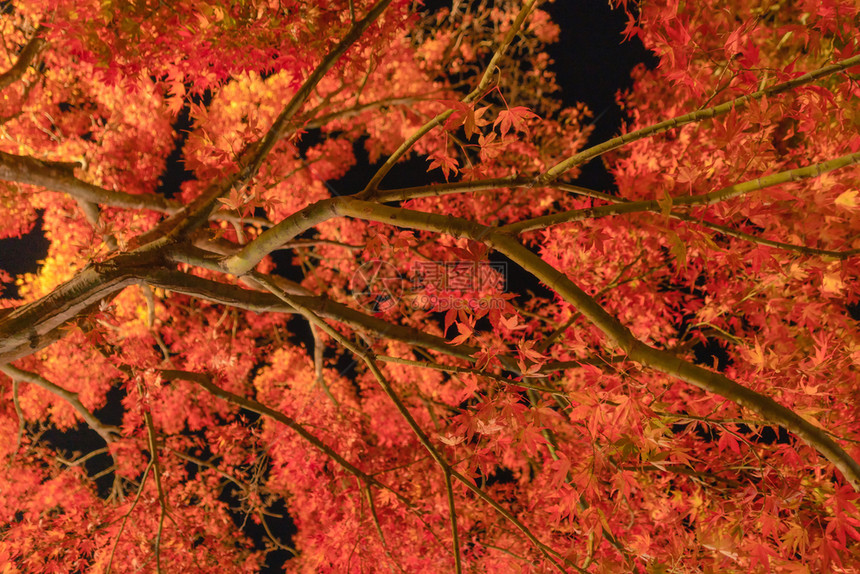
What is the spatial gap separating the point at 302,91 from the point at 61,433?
452 inches

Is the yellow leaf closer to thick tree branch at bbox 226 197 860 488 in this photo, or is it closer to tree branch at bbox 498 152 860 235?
tree branch at bbox 498 152 860 235

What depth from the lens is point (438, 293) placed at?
3467 millimetres

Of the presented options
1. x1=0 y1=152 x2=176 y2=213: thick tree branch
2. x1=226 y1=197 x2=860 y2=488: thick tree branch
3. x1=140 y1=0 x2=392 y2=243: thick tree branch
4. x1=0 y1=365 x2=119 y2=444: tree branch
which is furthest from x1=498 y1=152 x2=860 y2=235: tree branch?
x1=0 y1=365 x2=119 y2=444: tree branch

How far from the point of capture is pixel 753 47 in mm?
2365

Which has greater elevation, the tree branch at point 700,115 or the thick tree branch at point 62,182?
the tree branch at point 700,115

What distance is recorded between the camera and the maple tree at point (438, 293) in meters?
2.12

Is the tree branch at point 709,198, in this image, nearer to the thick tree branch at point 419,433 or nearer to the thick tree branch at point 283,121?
the thick tree branch at point 419,433

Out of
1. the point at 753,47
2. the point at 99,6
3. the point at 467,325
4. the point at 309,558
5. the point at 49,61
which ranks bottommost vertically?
the point at 309,558

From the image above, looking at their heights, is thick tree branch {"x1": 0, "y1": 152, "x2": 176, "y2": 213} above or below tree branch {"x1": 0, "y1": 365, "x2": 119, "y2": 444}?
above

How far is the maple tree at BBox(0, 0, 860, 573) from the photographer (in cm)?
212

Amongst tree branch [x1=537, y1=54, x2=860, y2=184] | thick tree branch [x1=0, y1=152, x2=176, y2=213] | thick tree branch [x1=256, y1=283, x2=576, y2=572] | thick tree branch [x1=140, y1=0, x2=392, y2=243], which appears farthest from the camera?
thick tree branch [x1=0, y1=152, x2=176, y2=213]

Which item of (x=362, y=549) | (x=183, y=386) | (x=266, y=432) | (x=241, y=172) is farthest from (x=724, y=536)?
(x=183, y=386)

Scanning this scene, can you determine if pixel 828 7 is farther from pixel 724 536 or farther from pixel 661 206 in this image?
pixel 724 536

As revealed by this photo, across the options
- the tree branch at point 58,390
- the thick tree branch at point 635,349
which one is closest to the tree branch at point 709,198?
the thick tree branch at point 635,349
